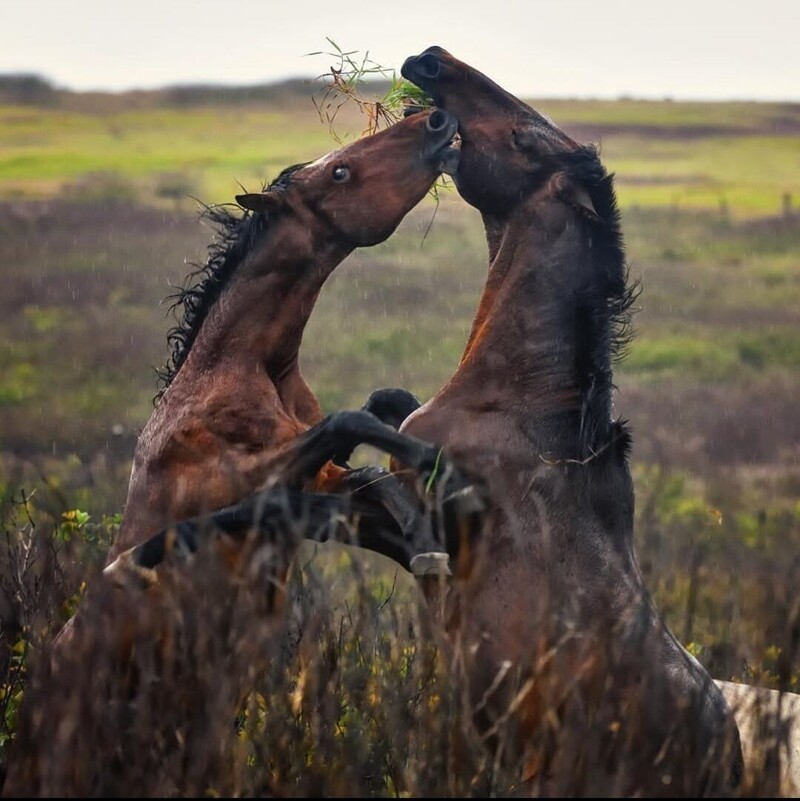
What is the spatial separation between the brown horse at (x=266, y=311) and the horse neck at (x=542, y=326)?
52 centimetres

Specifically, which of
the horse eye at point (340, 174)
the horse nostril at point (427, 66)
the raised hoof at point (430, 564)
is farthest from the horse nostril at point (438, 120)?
the raised hoof at point (430, 564)

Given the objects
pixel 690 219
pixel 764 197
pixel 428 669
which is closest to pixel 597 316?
pixel 428 669

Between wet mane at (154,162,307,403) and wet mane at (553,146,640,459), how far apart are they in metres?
1.20

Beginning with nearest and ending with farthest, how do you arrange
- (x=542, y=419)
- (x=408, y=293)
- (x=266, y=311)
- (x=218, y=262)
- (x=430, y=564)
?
(x=430, y=564) < (x=542, y=419) < (x=266, y=311) < (x=218, y=262) < (x=408, y=293)

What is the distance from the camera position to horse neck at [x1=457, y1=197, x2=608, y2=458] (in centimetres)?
569

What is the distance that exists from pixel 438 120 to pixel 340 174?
0.44 m

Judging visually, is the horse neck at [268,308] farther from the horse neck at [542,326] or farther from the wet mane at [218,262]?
the horse neck at [542,326]

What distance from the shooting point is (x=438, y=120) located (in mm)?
5930

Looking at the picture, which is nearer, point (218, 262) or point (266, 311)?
point (266, 311)

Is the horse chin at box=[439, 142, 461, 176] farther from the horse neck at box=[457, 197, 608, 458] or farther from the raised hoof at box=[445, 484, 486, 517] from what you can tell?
the raised hoof at box=[445, 484, 486, 517]

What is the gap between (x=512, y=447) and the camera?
5.55 m

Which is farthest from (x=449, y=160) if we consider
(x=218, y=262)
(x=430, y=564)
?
(x=430, y=564)

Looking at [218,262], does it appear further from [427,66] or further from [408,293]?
[408,293]

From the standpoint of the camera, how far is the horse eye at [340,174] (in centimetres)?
601
